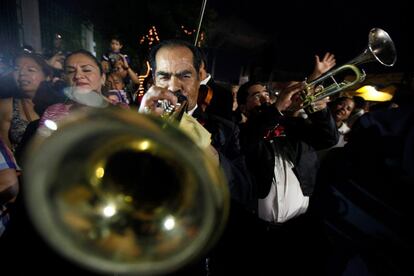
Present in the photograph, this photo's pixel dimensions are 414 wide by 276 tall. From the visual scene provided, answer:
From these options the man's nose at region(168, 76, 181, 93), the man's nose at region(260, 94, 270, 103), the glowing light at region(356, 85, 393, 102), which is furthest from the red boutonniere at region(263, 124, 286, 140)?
the glowing light at region(356, 85, 393, 102)

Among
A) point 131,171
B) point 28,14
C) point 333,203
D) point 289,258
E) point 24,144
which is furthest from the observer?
point 28,14

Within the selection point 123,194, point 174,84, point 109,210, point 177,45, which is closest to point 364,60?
point 177,45

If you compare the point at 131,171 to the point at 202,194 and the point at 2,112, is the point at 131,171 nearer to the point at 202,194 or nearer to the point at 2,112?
the point at 202,194

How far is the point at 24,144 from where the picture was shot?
7.67 feet

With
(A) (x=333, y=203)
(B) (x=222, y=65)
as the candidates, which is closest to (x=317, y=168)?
(A) (x=333, y=203)

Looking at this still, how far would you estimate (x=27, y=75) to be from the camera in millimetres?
3092

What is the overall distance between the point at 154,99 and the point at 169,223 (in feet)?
2.28

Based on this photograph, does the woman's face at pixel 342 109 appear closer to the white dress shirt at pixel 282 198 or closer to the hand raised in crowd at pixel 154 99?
the white dress shirt at pixel 282 198

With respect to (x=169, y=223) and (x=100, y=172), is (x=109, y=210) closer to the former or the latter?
(x=100, y=172)

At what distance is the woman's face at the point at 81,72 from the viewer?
8.49 ft

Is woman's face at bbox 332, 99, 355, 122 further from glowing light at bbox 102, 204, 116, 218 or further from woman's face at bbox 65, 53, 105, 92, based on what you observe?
glowing light at bbox 102, 204, 116, 218

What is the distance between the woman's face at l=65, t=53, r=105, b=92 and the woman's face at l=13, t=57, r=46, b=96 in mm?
750

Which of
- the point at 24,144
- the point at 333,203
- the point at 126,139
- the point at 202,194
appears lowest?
the point at 24,144

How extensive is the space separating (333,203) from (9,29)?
33.4 feet
